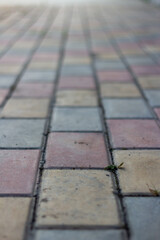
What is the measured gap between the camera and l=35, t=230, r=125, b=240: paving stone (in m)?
1.27

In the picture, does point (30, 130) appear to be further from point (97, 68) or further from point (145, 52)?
point (145, 52)

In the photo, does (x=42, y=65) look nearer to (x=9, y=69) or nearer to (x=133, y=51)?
(x=9, y=69)

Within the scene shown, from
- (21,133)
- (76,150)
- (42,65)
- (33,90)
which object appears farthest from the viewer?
(42,65)

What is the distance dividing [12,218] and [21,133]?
82 centimetres

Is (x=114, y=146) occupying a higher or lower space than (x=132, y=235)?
higher

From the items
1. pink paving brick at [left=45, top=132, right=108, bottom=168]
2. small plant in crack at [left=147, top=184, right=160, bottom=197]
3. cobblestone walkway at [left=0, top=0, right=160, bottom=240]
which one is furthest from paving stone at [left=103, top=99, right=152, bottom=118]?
small plant in crack at [left=147, top=184, right=160, bottom=197]

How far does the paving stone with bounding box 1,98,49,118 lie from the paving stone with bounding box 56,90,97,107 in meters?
0.13

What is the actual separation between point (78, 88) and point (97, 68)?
0.69 metres

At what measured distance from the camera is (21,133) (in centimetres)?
212

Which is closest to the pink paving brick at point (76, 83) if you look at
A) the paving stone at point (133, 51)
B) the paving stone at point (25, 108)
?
the paving stone at point (25, 108)

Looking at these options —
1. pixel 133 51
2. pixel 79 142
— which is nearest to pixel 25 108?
pixel 79 142

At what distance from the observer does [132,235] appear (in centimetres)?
129

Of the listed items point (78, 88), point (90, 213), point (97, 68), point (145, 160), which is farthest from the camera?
point (97, 68)

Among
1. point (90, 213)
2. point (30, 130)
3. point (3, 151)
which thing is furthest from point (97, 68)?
point (90, 213)
